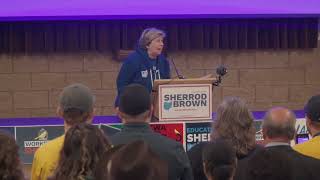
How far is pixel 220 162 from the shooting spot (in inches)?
88.3

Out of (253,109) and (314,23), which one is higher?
(314,23)

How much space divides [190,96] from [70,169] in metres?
2.61

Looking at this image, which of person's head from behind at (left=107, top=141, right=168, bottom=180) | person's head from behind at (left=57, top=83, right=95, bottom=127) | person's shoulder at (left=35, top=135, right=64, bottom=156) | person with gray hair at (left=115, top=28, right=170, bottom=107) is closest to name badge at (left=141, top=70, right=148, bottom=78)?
person with gray hair at (left=115, top=28, right=170, bottom=107)

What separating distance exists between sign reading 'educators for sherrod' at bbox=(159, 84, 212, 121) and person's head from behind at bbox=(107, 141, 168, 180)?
10.1 feet

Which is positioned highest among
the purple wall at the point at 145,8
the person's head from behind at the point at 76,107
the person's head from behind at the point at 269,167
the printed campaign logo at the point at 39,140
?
the purple wall at the point at 145,8

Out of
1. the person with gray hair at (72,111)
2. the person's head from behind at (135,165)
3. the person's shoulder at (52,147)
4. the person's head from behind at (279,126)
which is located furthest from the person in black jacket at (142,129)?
the person's head from behind at (135,165)

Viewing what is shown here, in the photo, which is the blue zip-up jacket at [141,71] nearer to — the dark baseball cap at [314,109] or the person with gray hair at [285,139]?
the dark baseball cap at [314,109]

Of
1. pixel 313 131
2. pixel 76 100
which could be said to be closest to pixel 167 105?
pixel 313 131

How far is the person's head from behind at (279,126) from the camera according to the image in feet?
8.73

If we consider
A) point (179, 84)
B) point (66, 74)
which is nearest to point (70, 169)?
point (179, 84)

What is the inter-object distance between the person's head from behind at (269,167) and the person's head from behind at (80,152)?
0.53 meters

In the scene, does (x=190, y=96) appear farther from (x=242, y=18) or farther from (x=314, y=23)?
(x=314, y=23)

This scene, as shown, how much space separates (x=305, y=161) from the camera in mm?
2494

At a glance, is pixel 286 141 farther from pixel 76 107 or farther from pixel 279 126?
pixel 76 107
